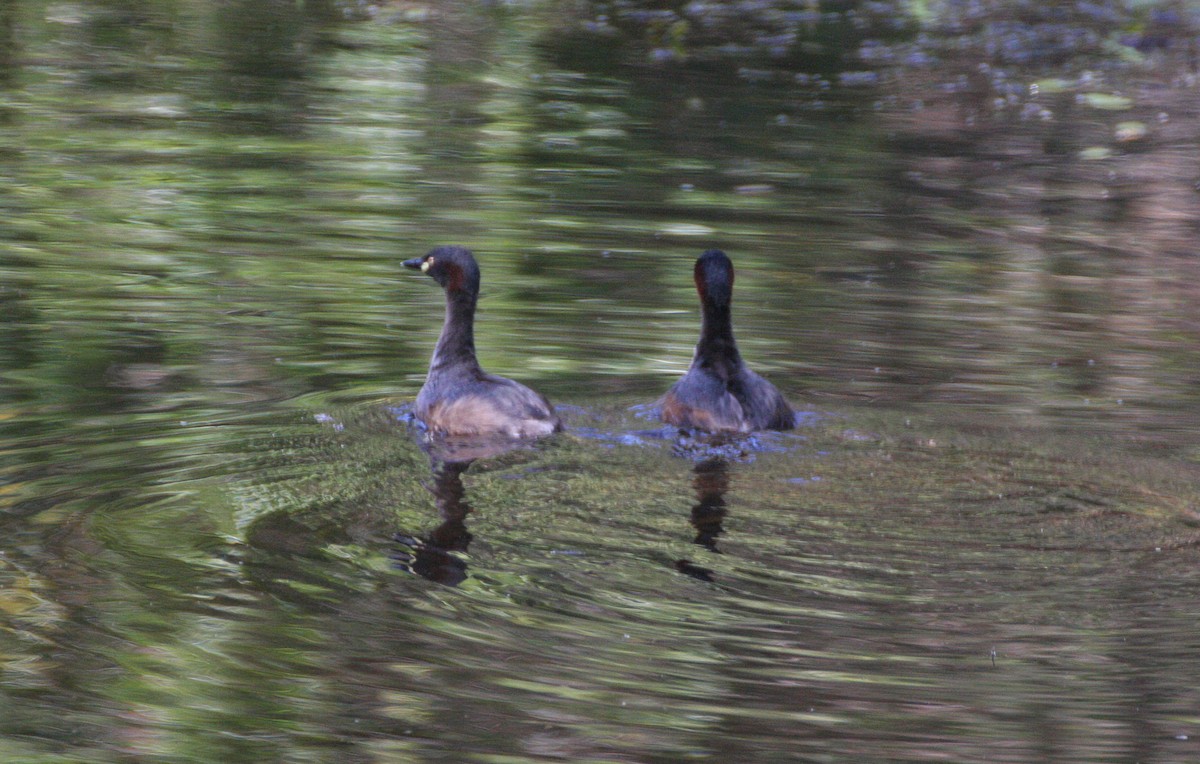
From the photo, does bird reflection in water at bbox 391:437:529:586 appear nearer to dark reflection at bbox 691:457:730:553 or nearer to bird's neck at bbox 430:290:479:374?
bird's neck at bbox 430:290:479:374

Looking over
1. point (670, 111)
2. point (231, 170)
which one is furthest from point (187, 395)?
point (670, 111)

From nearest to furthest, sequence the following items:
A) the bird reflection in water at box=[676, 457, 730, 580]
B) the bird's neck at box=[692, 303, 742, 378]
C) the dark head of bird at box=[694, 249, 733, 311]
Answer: the bird reflection in water at box=[676, 457, 730, 580] → the bird's neck at box=[692, 303, 742, 378] → the dark head of bird at box=[694, 249, 733, 311]

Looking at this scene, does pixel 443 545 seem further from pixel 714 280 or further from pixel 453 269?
pixel 453 269

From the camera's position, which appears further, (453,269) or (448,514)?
(453,269)

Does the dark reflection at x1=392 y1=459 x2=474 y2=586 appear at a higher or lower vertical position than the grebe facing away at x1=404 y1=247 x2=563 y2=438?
lower

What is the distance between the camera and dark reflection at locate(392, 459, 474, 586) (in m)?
7.29

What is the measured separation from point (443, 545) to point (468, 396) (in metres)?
2.30

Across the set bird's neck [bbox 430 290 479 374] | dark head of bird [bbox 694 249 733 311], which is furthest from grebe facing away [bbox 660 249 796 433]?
bird's neck [bbox 430 290 479 374]

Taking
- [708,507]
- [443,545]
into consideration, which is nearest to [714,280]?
[708,507]

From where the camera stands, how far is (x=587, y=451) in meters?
9.32

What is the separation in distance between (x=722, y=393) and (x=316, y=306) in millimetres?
3768

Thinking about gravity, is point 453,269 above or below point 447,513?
above

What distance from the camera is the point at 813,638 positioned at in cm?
666

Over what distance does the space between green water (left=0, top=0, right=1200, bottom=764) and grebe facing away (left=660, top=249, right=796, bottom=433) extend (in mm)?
224
